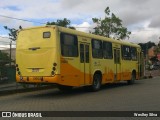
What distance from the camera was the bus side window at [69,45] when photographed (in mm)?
17094

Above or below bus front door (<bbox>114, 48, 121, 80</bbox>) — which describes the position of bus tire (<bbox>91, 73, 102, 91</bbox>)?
below

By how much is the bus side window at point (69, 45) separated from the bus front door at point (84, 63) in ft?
1.89

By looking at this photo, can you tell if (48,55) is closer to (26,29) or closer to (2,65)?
(26,29)

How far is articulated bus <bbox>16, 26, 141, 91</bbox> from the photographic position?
1667 centimetres

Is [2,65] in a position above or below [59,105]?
above

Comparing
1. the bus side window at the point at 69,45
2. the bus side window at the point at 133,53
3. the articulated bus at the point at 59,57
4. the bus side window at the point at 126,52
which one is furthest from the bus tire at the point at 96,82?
the bus side window at the point at 133,53

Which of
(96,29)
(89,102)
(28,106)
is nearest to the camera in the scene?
(28,106)

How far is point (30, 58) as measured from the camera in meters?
17.2

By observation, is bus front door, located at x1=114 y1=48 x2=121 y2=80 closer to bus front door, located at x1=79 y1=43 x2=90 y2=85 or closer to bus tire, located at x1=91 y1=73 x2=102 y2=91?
bus tire, located at x1=91 y1=73 x2=102 y2=91

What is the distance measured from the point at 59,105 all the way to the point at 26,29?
5102 mm

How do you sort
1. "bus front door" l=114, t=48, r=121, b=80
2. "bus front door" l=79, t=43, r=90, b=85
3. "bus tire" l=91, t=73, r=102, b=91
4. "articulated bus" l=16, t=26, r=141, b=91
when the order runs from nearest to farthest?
1. "articulated bus" l=16, t=26, r=141, b=91
2. "bus front door" l=79, t=43, r=90, b=85
3. "bus tire" l=91, t=73, r=102, b=91
4. "bus front door" l=114, t=48, r=121, b=80

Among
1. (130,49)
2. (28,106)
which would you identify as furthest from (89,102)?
(130,49)

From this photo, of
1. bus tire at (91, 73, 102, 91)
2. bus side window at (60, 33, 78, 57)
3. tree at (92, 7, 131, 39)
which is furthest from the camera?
tree at (92, 7, 131, 39)

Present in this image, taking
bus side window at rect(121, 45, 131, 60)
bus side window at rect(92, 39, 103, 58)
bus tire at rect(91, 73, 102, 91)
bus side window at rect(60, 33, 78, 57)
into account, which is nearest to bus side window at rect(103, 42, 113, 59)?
bus side window at rect(92, 39, 103, 58)
